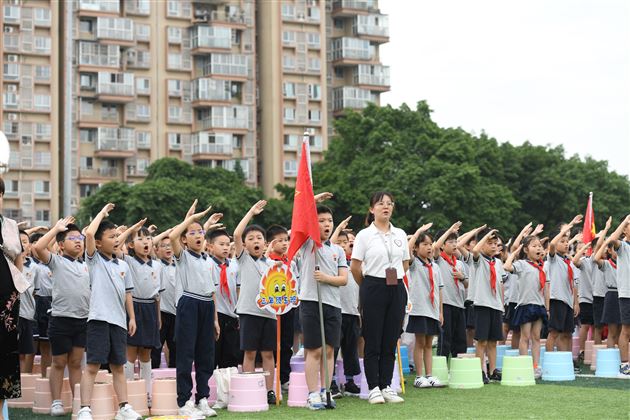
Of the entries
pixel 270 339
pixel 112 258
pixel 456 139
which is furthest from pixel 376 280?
pixel 456 139

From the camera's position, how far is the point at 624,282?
14.7 metres

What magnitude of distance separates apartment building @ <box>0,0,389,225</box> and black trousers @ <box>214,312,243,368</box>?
49.2m

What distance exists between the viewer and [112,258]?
11250 millimetres

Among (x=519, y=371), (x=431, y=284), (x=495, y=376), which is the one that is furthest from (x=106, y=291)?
(x=495, y=376)

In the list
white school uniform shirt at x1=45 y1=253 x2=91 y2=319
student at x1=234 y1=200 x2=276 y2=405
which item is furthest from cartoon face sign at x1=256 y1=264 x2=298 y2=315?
white school uniform shirt at x1=45 y1=253 x2=91 y2=319

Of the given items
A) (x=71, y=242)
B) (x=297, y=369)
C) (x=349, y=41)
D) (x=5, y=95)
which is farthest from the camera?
(x=349, y=41)

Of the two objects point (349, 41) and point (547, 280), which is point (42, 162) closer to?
point (349, 41)

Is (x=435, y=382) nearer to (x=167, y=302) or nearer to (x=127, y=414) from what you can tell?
(x=167, y=302)

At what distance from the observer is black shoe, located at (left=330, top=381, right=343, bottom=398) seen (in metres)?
12.4

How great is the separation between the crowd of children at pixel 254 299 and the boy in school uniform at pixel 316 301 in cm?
1

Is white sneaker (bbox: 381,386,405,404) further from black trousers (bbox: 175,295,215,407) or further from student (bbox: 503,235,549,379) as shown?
student (bbox: 503,235,549,379)

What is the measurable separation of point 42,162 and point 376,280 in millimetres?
53900

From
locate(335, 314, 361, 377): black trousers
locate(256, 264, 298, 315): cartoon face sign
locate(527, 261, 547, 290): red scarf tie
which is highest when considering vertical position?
locate(527, 261, 547, 290): red scarf tie

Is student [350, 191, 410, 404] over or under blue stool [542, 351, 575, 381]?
over
